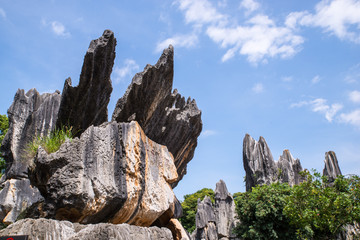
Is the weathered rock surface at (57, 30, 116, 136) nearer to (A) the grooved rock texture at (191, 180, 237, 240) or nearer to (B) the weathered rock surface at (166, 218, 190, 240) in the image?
(B) the weathered rock surface at (166, 218, 190, 240)

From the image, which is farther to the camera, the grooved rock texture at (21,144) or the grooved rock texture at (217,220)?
the grooved rock texture at (217,220)

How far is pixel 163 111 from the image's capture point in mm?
8523

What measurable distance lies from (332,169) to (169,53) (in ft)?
86.8

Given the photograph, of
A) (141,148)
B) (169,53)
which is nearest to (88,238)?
(141,148)

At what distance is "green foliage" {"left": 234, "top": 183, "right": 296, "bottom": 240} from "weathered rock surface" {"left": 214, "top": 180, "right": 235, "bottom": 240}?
4.84 metres

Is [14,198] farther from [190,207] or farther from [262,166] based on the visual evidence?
[190,207]

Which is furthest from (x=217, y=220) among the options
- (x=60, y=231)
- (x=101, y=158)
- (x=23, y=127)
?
(x=60, y=231)

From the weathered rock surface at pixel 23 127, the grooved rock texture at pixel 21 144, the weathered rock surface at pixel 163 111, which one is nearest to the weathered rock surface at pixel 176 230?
the weathered rock surface at pixel 163 111

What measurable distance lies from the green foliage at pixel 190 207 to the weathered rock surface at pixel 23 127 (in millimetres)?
25504

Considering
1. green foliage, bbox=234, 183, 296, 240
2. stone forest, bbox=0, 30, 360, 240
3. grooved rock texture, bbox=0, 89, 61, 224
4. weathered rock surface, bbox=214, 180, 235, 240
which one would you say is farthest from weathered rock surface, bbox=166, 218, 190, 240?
weathered rock surface, bbox=214, 180, 235, 240

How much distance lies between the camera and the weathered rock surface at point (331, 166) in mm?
28719

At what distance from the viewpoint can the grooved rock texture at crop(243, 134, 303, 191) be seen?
25.8 metres

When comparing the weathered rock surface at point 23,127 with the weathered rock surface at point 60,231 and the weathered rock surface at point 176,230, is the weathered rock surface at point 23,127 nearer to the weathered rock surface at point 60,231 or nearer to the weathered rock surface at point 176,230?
the weathered rock surface at point 176,230

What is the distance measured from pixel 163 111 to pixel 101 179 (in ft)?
13.1
